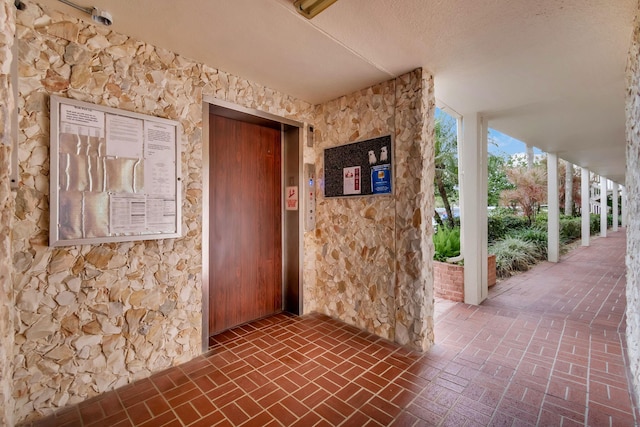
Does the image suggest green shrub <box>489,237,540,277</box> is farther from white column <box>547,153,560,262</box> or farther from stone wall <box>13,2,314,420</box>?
stone wall <box>13,2,314,420</box>

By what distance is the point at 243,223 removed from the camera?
124 inches

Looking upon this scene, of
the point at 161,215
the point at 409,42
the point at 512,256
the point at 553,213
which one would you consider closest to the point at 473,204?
the point at 409,42

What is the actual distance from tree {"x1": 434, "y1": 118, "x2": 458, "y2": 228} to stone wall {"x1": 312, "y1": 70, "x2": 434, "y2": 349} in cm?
413

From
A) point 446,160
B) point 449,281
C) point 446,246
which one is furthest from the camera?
point 446,160

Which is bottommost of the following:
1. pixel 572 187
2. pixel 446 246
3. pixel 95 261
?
pixel 446 246

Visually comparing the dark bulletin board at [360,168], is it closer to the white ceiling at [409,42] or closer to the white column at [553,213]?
the white ceiling at [409,42]

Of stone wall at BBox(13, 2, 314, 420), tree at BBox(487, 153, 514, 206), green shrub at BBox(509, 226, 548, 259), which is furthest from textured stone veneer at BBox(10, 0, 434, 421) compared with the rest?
tree at BBox(487, 153, 514, 206)

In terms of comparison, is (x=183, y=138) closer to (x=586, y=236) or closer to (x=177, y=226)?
(x=177, y=226)

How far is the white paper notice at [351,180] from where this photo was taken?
10.1ft

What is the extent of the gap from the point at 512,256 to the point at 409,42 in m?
5.45

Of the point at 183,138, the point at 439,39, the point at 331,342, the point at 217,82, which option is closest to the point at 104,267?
the point at 183,138

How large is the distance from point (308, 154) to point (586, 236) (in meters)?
11.2

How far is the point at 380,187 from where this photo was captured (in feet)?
9.41

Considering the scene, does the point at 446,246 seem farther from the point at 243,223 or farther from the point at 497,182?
the point at 497,182
